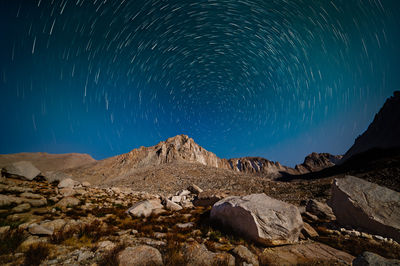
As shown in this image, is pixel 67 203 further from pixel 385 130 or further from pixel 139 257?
pixel 385 130

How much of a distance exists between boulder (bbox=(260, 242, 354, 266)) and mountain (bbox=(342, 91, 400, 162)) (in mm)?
86128

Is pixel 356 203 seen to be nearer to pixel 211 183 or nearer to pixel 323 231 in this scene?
pixel 323 231

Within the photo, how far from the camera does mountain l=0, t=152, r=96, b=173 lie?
135375mm

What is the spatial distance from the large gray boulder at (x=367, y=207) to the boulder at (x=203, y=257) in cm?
845

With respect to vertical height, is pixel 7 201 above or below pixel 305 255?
above

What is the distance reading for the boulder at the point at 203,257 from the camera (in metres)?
4.19

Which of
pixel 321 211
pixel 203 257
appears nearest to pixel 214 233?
pixel 203 257

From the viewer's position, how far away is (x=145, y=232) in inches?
253

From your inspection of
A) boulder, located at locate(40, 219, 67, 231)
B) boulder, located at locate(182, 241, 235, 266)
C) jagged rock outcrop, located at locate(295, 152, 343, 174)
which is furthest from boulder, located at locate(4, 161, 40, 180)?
jagged rock outcrop, located at locate(295, 152, 343, 174)

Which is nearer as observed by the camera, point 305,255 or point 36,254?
point 36,254

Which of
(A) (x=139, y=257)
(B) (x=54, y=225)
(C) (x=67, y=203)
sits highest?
(C) (x=67, y=203)

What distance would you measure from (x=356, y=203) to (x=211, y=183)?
36.6 meters

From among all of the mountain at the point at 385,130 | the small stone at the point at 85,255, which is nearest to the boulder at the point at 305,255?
the small stone at the point at 85,255

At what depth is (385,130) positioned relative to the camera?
65188 mm
